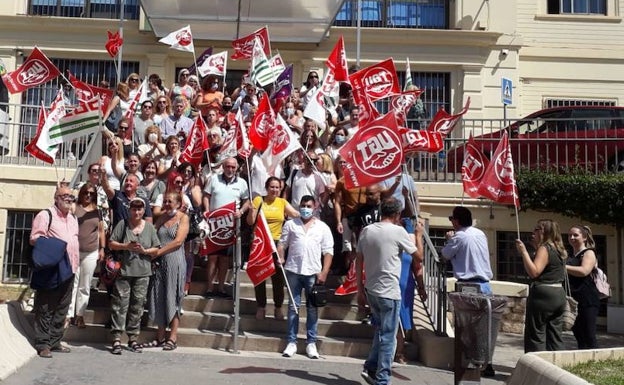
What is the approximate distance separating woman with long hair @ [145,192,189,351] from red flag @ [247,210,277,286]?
33.6 inches

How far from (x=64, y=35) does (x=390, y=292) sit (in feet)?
48.2

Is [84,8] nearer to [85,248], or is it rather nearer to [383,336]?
[85,248]

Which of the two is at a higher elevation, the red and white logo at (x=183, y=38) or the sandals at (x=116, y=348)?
the red and white logo at (x=183, y=38)

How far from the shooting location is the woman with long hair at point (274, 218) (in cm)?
830

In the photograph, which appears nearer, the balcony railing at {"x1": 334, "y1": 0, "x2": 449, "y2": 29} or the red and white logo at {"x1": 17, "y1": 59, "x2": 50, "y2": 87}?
the red and white logo at {"x1": 17, "y1": 59, "x2": 50, "y2": 87}

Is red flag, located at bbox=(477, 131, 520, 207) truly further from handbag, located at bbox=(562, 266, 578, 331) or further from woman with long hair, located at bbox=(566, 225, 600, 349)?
handbag, located at bbox=(562, 266, 578, 331)

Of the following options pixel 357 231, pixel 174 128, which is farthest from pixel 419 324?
pixel 174 128

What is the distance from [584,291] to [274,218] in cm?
383

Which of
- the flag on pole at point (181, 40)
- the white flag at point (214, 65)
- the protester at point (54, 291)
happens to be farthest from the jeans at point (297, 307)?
the flag on pole at point (181, 40)

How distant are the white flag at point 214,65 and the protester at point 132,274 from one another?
640 cm

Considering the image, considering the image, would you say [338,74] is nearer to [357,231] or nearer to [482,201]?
[357,231]

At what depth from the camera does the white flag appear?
1356 centimetres

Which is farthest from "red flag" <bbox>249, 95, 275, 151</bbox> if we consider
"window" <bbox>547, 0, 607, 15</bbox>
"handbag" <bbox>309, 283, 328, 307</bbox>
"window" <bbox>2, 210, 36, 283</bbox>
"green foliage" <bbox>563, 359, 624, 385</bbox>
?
"window" <bbox>547, 0, 607, 15</bbox>

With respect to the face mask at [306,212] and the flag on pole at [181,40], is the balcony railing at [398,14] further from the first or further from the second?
the face mask at [306,212]
